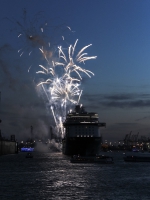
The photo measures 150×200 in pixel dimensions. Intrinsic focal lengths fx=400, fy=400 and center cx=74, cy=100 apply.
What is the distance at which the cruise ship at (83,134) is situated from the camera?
5896 inches

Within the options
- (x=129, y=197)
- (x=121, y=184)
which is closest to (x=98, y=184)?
(x=121, y=184)

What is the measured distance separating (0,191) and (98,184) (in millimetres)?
15529

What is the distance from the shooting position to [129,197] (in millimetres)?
46906

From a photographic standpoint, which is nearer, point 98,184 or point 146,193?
point 146,193

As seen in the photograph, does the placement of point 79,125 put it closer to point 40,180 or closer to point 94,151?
point 94,151

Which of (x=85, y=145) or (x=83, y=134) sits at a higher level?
(x=83, y=134)

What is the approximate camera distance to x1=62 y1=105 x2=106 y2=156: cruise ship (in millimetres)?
149750

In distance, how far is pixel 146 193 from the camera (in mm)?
50469

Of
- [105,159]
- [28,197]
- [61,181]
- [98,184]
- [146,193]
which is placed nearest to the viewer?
[28,197]

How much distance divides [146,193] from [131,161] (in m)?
84.7

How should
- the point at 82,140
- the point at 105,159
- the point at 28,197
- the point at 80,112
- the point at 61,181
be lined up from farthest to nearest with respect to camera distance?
the point at 80,112 → the point at 82,140 → the point at 105,159 → the point at 61,181 → the point at 28,197

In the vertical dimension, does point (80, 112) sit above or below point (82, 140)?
above

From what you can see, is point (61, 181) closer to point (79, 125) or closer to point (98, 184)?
point (98, 184)

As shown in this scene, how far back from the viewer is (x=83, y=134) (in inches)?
5920
